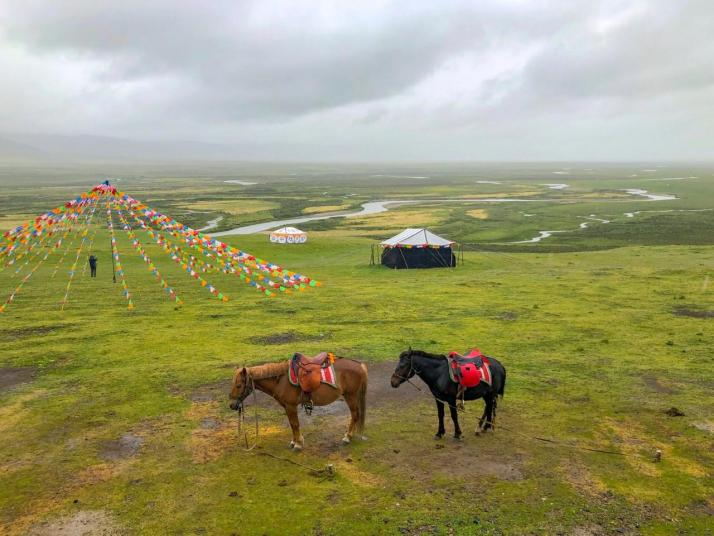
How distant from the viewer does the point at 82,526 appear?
9812 millimetres

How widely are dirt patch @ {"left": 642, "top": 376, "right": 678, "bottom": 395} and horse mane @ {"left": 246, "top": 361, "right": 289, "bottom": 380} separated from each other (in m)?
11.4

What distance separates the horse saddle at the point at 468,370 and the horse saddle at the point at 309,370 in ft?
9.83

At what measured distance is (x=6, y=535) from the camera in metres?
9.55

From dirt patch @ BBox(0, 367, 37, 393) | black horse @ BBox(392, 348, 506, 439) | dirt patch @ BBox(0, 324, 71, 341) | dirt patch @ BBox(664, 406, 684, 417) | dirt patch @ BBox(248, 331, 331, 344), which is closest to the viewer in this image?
black horse @ BBox(392, 348, 506, 439)

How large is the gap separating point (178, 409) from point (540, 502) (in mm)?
9696

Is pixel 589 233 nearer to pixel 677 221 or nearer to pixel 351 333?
pixel 677 221

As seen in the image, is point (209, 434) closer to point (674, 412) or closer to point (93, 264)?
point (674, 412)

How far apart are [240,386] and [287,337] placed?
10019 millimetres

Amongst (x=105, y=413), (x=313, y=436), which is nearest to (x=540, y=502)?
(x=313, y=436)

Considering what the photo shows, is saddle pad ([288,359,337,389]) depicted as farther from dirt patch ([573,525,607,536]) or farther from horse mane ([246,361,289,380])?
dirt patch ([573,525,607,536])

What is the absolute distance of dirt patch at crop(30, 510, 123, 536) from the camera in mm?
9633

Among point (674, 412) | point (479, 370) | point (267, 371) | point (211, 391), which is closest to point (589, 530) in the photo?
point (479, 370)

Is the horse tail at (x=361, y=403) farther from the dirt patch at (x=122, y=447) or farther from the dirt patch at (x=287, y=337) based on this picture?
the dirt patch at (x=287, y=337)

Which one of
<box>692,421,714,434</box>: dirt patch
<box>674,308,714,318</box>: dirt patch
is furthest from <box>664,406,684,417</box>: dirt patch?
<box>674,308,714,318</box>: dirt patch
